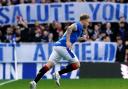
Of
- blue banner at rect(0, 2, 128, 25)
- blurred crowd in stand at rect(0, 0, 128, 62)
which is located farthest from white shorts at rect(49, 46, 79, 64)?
blue banner at rect(0, 2, 128, 25)

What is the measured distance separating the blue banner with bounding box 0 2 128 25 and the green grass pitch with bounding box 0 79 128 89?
468 centimetres

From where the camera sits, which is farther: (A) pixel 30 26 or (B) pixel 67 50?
(A) pixel 30 26

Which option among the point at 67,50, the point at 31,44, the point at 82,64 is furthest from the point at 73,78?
the point at 67,50

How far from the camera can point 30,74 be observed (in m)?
20.2

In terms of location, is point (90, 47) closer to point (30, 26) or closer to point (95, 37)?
point (95, 37)

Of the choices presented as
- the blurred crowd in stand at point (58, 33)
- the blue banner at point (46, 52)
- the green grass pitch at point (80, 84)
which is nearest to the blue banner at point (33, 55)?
the blue banner at point (46, 52)

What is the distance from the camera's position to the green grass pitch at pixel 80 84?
16.0m

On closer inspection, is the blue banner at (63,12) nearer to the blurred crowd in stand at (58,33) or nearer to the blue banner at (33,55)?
the blurred crowd in stand at (58,33)

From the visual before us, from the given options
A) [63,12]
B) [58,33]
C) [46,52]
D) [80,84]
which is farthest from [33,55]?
[80,84]

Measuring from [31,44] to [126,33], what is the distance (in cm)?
358

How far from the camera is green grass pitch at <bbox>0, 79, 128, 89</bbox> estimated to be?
16.0 m

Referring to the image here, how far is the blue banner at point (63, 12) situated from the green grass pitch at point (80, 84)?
4.68 metres

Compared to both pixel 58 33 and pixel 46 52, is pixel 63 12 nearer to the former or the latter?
pixel 58 33

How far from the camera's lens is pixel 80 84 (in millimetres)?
16922
